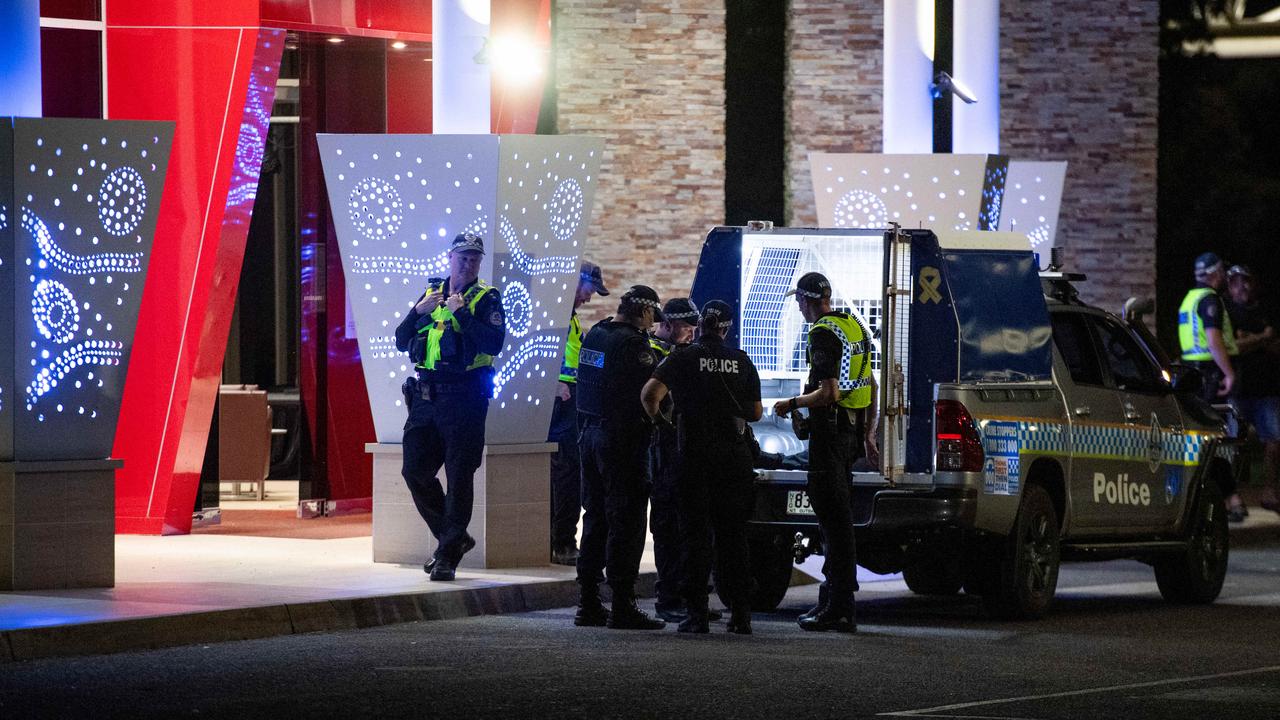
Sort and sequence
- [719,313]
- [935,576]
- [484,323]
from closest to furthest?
[719,313] < [484,323] < [935,576]

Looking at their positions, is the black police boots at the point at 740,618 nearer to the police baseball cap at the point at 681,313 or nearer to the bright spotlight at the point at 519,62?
the police baseball cap at the point at 681,313

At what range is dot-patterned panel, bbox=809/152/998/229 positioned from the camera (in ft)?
54.0

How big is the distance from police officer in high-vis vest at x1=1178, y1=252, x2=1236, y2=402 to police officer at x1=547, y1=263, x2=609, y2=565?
20.8 ft

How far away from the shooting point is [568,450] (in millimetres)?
14258

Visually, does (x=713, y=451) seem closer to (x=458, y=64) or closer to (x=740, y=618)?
(x=740, y=618)

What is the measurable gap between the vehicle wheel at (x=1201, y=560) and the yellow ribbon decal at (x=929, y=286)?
294 cm

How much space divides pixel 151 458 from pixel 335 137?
346cm

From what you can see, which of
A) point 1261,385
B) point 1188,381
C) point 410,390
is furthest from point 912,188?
point 410,390

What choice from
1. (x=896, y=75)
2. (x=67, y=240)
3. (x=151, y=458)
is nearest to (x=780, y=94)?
(x=896, y=75)

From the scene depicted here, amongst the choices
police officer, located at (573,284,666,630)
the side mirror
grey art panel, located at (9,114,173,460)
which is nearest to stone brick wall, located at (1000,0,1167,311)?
the side mirror

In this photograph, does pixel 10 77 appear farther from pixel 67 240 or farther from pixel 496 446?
pixel 496 446

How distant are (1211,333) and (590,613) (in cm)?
863

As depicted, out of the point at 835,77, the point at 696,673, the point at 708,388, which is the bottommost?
the point at 696,673

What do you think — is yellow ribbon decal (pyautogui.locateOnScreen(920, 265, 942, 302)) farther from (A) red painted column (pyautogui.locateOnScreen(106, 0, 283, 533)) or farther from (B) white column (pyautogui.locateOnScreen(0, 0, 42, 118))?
(A) red painted column (pyautogui.locateOnScreen(106, 0, 283, 533))
